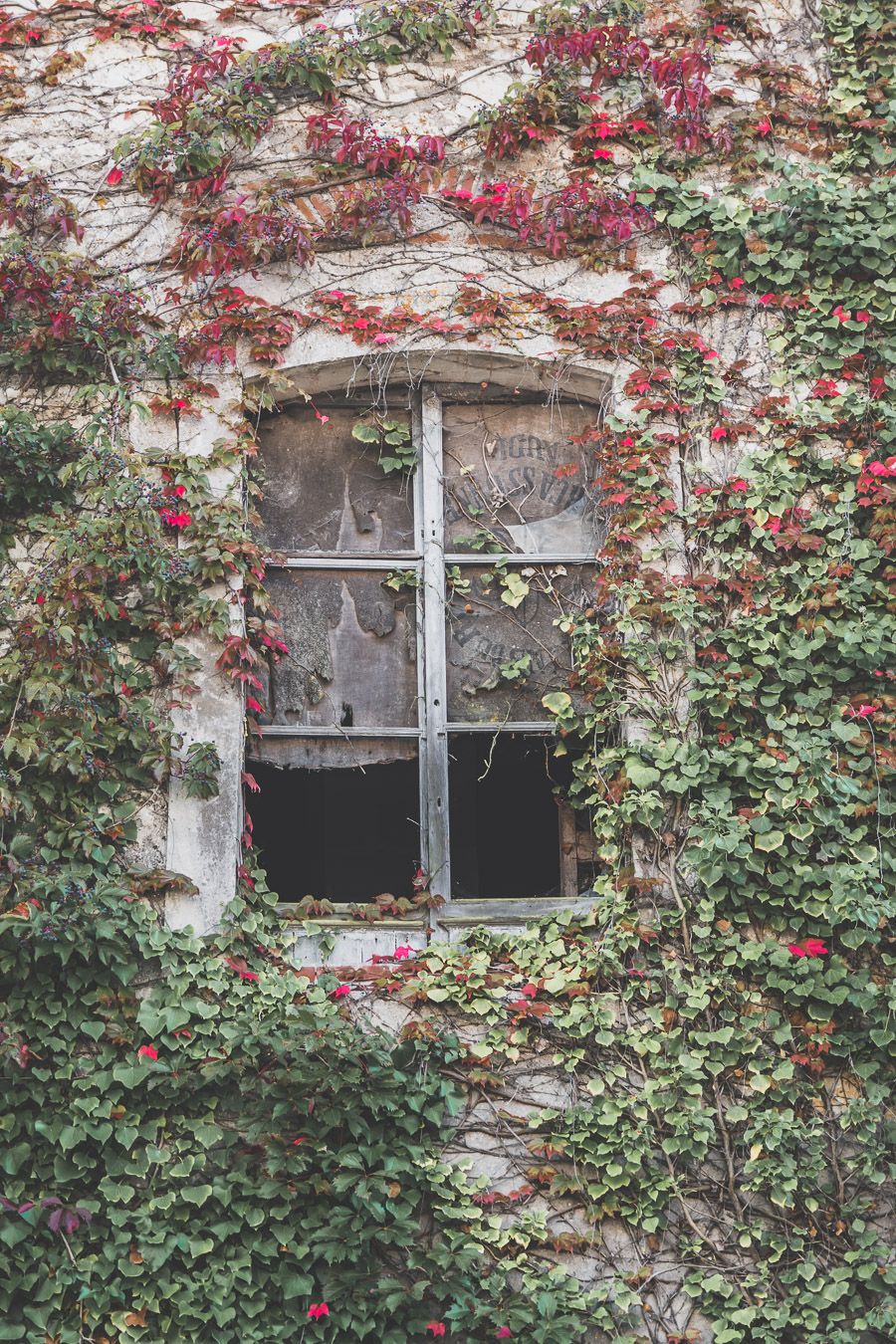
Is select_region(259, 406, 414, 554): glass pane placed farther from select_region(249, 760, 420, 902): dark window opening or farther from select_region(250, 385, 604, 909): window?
select_region(249, 760, 420, 902): dark window opening

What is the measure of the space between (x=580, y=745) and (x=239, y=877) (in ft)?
3.88

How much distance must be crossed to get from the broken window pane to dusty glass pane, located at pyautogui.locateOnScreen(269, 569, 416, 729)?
339 cm

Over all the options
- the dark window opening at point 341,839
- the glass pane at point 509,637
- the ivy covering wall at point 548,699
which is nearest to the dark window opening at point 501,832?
the dark window opening at point 341,839

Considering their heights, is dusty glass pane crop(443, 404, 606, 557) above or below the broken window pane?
above

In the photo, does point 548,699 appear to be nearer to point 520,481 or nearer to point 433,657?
point 433,657

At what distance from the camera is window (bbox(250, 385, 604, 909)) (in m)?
4.23

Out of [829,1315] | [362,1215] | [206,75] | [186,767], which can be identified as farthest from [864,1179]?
[206,75]

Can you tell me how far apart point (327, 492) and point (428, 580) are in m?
0.47

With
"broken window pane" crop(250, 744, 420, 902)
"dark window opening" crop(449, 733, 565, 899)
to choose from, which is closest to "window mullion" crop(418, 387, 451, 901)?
"dark window opening" crop(449, 733, 565, 899)

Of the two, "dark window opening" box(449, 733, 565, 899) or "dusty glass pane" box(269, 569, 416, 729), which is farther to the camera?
"dark window opening" box(449, 733, 565, 899)

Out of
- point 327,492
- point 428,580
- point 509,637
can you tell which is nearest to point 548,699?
point 509,637

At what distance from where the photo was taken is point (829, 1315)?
365 cm

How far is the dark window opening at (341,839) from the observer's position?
7.79m

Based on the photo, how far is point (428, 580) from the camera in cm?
431
